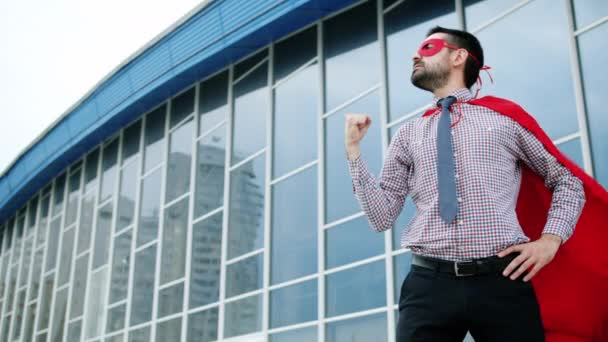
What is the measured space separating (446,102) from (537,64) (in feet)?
13.9

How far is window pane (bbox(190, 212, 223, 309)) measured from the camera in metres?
10.4

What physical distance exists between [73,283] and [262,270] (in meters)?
6.22

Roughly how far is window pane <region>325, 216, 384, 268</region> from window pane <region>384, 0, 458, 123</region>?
47.1 inches

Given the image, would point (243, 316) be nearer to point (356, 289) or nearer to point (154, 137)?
point (356, 289)

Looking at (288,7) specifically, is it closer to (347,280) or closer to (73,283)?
(347,280)

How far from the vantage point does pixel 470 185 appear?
2732 mm

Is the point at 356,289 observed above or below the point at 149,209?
below

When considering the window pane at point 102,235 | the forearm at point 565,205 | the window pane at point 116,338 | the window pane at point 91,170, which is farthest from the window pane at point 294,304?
the window pane at point 91,170

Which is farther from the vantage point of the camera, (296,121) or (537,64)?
(296,121)

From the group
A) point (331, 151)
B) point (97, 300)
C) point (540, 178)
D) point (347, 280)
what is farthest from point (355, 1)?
point (97, 300)

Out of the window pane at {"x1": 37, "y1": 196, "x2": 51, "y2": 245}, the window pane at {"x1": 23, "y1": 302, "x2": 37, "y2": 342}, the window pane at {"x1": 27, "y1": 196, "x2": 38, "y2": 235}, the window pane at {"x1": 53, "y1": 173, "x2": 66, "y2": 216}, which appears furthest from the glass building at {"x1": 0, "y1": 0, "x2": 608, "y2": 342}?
the window pane at {"x1": 27, "y1": 196, "x2": 38, "y2": 235}

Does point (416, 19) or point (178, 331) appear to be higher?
point (416, 19)

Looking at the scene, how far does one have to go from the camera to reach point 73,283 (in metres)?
14.5

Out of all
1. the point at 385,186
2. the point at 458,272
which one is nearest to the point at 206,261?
the point at 385,186
